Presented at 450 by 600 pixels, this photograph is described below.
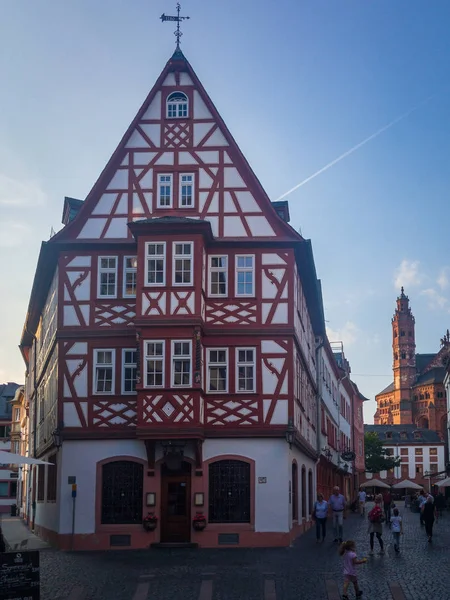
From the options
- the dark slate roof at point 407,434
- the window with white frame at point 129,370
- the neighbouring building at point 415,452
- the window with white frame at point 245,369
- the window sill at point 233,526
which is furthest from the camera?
the dark slate roof at point 407,434

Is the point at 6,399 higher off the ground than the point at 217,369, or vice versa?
the point at 6,399

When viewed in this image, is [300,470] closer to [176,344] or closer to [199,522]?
[199,522]

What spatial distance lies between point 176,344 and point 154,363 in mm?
958

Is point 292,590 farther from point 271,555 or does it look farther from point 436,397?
point 436,397

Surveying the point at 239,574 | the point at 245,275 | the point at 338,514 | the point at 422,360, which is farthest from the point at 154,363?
the point at 422,360

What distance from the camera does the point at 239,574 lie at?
874 inches

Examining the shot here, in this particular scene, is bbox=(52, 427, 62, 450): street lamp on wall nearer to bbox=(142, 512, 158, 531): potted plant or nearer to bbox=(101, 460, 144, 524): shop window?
bbox=(101, 460, 144, 524): shop window

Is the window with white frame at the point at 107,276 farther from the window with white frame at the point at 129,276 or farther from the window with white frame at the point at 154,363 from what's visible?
the window with white frame at the point at 154,363

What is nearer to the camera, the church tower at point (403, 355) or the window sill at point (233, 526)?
the window sill at point (233, 526)

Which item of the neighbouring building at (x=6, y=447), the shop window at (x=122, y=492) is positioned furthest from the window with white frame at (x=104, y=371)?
the neighbouring building at (x=6, y=447)

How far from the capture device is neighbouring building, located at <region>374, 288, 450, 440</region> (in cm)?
17338

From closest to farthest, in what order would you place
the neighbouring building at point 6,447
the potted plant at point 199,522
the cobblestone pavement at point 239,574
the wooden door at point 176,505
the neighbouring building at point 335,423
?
the cobblestone pavement at point 239,574
the potted plant at point 199,522
the wooden door at point 176,505
the neighbouring building at point 335,423
the neighbouring building at point 6,447

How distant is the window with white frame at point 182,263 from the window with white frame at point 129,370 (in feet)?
9.80

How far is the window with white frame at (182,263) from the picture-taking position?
30516 mm
